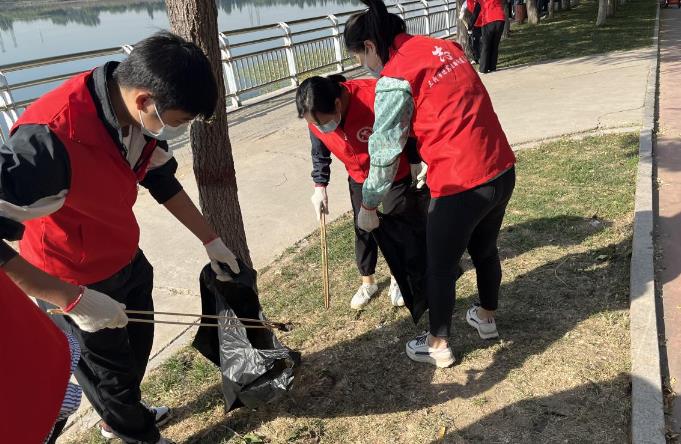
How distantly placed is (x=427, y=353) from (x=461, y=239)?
2.40 ft

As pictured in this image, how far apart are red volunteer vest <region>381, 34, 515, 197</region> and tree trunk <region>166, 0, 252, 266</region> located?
93 centimetres

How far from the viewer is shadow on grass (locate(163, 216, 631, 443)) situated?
105 inches

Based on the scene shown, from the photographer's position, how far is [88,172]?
1788 millimetres

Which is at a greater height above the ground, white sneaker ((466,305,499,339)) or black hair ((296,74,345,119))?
black hair ((296,74,345,119))

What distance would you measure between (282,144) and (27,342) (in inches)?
235

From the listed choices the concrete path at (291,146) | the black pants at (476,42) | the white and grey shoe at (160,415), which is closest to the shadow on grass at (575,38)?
the black pants at (476,42)

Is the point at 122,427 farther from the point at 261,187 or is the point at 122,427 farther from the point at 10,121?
the point at 10,121

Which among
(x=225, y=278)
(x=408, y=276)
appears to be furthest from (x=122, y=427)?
(x=408, y=276)

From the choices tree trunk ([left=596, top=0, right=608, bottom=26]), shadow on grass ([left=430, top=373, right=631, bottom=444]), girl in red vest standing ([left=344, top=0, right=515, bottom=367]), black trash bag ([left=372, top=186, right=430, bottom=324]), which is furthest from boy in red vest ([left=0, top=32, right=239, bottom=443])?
tree trunk ([left=596, top=0, right=608, bottom=26])

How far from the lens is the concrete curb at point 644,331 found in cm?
227

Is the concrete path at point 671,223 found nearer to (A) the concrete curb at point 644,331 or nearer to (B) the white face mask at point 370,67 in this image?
(A) the concrete curb at point 644,331

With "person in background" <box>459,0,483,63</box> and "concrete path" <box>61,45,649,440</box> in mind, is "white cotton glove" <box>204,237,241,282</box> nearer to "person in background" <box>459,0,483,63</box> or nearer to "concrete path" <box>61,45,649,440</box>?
"concrete path" <box>61,45,649,440</box>

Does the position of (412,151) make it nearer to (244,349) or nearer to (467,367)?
(467,367)

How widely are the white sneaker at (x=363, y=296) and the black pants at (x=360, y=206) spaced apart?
0.30 ft
